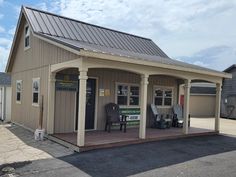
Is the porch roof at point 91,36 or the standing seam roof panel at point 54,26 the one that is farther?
the standing seam roof panel at point 54,26

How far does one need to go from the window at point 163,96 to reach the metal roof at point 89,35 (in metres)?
1.50

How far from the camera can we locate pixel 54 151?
727 cm

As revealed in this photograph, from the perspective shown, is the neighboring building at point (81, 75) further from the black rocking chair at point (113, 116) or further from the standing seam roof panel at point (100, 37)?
the black rocking chair at point (113, 116)

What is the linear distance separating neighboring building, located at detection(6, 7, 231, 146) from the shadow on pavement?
0.82 meters

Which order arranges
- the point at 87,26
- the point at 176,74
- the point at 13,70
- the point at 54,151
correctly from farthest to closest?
the point at 13,70, the point at 87,26, the point at 176,74, the point at 54,151

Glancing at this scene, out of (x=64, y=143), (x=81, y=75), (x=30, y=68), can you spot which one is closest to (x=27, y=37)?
(x=30, y=68)

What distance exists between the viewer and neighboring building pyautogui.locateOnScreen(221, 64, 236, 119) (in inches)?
870

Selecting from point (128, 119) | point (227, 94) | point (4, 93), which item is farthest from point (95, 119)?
point (227, 94)

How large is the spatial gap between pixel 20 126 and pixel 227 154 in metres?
8.71

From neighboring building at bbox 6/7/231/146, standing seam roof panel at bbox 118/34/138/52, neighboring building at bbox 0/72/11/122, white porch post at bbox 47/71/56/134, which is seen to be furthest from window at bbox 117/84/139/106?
neighboring building at bbox 0/72/11/122

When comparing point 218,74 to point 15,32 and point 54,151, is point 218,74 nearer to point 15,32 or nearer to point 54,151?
point 54,151

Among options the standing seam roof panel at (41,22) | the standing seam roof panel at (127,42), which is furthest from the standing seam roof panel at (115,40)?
the standing seam roof panel at (41,22)

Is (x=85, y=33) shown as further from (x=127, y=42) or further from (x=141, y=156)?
(x=141, y=156)

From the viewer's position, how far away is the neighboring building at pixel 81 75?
7961 millimetres
